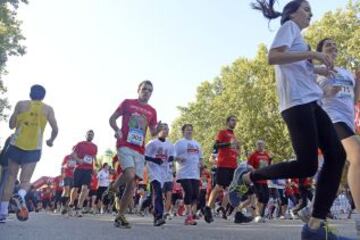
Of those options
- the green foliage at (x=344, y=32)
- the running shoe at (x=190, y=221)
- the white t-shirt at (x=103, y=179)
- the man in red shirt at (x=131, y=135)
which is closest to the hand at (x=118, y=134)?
the man in red shirt at (x=131, y=135)

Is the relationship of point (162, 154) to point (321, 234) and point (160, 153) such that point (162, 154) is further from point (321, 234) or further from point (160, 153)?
point (321, 234)

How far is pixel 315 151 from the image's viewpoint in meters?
4.53

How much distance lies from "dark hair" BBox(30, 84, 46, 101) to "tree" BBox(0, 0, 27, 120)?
16.0m

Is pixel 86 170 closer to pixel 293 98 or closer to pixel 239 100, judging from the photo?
pixel 293 98

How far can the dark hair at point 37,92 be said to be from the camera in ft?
28.4

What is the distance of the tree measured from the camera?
23.9 metres

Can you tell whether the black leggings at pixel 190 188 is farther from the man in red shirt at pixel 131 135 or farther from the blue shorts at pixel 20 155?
the blue shorts at pixel 20 155

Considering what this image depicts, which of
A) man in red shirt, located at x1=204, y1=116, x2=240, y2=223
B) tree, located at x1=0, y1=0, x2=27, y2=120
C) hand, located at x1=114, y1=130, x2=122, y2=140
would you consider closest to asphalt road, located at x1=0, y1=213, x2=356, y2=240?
hand, located at x1=114, y1=130, x2=122, y2=140

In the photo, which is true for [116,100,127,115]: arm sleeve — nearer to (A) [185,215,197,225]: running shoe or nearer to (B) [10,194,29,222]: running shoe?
(B) [10,194,29,222]: running shoe

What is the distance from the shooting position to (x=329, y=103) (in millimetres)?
5988

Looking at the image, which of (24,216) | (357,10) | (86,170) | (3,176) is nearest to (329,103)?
(24,216)

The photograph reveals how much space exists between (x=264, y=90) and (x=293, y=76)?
4104cm

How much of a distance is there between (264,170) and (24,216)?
3.82 meters

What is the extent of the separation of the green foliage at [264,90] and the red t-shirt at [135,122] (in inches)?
1119
